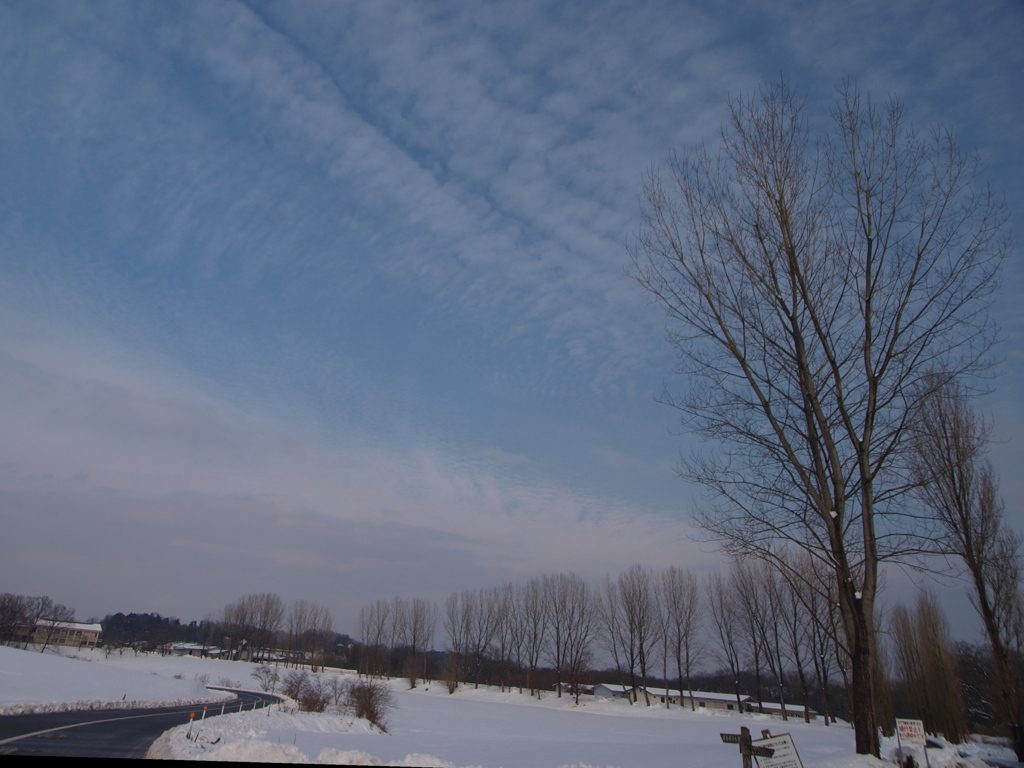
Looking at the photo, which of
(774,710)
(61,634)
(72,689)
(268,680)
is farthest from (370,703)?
(61,634)

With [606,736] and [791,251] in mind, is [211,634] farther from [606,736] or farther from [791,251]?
[791,251]

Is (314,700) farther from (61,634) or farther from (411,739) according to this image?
(61,634)

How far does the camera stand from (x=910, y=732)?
346 inches

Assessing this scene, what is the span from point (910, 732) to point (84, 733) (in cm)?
1575

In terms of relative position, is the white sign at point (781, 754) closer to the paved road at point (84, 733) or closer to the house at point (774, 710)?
the paved road at point (84, 733)

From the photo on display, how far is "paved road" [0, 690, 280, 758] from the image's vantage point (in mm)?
9507

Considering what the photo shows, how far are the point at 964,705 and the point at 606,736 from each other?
17576mm

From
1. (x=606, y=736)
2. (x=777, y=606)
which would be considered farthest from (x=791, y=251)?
(x=777, y=606)

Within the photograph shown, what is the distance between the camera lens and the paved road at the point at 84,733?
951 centimetres

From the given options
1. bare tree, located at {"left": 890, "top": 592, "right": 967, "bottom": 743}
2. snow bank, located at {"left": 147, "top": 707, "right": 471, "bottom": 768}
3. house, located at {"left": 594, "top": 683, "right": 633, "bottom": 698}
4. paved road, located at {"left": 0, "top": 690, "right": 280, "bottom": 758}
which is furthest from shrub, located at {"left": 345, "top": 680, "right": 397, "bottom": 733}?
house, located at {"left": 594, "top": 683, "right": 633, "bottom": 698}

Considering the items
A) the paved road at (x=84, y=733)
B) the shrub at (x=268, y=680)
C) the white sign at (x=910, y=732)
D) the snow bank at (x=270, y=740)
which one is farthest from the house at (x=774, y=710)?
the paved road at (x=84, y=733)

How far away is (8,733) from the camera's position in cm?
1088

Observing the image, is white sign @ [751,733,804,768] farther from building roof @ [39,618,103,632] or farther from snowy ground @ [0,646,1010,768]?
building roof @ [39,618,103,632]

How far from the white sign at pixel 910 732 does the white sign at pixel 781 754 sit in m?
4.82
